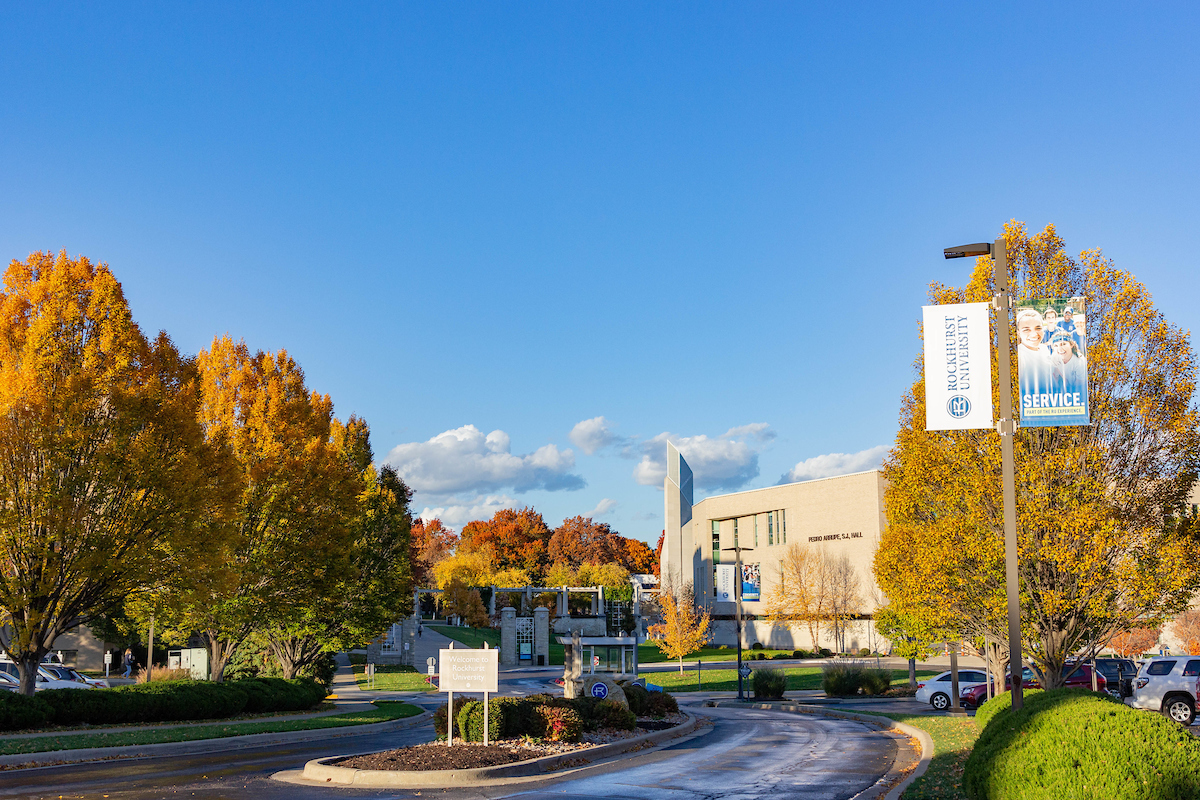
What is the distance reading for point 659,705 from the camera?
2570 cm

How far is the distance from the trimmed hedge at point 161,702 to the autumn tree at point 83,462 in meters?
1.62

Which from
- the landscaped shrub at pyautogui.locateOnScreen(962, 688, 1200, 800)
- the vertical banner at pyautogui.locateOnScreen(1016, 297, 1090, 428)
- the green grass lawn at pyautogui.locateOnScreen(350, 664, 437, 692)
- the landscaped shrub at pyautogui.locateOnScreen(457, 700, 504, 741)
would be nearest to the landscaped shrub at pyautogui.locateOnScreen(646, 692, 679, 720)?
the landscaped shrub at pyautogui.locateOnScreen(457, 700, 504, 741)

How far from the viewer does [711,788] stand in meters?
13.2

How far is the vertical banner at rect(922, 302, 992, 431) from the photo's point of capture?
42.6 feet

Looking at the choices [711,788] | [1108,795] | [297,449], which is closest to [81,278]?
[297,449]

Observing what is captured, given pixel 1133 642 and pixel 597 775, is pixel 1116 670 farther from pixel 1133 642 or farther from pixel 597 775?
pixel 597 775

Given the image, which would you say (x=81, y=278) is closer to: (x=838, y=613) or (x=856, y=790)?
(x=856, y=790)

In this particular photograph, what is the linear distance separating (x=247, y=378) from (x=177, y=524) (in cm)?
770

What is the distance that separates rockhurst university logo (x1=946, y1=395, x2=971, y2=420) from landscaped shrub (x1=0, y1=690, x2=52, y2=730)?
19507 millimetres

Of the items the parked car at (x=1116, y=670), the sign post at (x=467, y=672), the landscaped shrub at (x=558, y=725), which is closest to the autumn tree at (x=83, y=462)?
the sign post at (x=467, y=672)

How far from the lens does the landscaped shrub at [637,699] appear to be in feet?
81.4

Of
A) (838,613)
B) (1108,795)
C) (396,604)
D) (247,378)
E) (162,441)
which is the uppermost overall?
(247,378)

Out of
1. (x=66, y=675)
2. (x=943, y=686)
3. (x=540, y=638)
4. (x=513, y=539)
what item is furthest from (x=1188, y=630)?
(x=513, y=539)

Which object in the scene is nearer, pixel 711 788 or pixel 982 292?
pixel 711 788
